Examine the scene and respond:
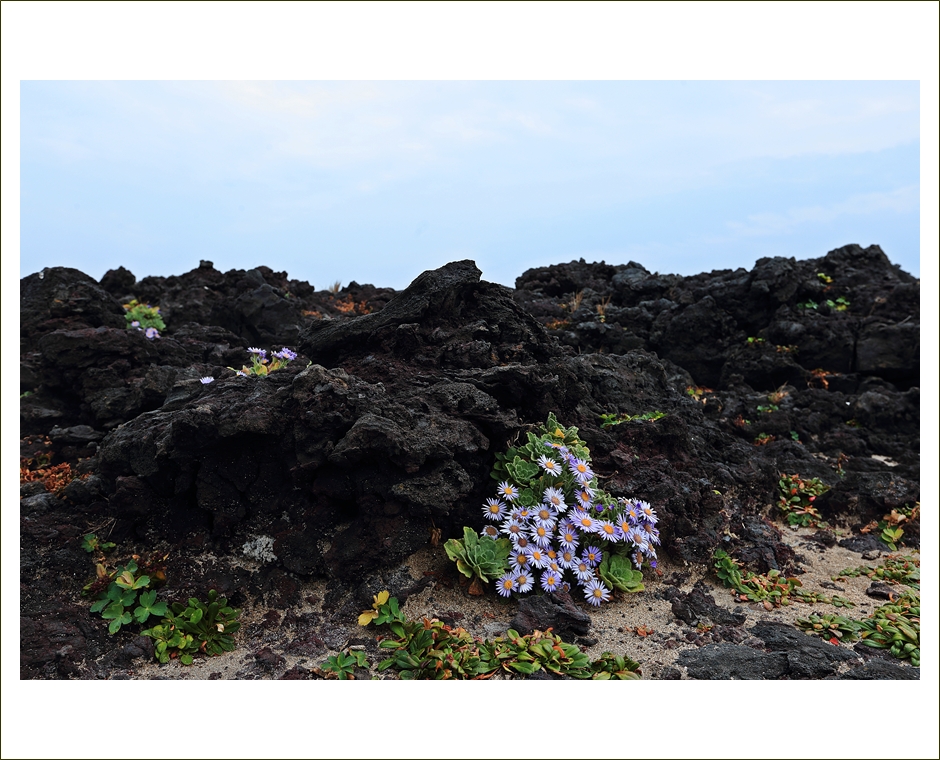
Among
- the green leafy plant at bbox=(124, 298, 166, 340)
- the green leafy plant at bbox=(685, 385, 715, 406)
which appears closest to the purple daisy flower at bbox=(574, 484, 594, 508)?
the green leafy plant at bbox=(685, 385, 715, 406)

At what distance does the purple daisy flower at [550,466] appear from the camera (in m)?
5.34

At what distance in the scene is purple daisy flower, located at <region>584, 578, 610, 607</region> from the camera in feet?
16.4

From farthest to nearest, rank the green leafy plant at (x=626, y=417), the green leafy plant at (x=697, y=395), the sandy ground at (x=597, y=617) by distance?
the green leafy plant at (x=697, y=395), the green leafy plant at (x=626, y=417), the sandy ground at (x=597, y=617)

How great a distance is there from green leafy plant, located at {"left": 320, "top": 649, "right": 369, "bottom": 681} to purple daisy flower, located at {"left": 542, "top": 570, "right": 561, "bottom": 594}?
141cm

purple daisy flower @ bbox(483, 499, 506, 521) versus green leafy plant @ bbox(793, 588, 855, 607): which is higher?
purple daisy flower @ bbox(483, 499, 506, 521)

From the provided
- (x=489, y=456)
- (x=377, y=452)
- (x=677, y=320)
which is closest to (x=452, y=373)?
(x=489, y=456)

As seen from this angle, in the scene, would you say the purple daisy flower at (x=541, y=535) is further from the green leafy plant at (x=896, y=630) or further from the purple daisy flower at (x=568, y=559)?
the green leafy plant at (x=896, y=630)

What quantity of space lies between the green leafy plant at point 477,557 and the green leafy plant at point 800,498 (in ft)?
12.5

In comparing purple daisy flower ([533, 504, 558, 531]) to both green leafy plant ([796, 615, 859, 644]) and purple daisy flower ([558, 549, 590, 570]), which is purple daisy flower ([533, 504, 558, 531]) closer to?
purple daisy flower ([558, 549, 590, 570])

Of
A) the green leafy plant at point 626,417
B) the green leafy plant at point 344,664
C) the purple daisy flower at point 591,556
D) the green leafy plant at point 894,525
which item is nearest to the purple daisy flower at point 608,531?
the purple daisy flower at point 591,556

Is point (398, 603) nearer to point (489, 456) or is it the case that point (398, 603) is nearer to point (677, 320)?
point (489, 456)

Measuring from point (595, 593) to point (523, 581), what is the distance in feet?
1.85

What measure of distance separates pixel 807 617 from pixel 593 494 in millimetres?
1823

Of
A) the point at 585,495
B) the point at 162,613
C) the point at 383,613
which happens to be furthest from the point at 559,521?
the point at 162,613
